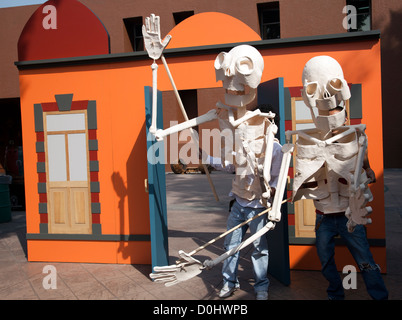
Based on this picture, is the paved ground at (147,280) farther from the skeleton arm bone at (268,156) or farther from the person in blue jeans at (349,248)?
the skeleton arm bone at (268,156)

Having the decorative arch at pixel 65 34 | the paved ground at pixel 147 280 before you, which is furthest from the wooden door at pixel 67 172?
the decorative arch at pixel 65 34

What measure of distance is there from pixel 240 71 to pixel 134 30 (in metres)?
15.7

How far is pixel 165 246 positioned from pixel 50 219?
1.61 m

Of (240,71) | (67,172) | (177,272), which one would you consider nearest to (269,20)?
(67,172)

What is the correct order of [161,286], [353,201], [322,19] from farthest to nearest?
[322,19] < [161,286] < [353,201]

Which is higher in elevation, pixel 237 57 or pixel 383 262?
pixel 237 57

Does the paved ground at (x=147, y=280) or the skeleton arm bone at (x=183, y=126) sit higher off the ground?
the skeleton arm bone at (x=183, y=126)

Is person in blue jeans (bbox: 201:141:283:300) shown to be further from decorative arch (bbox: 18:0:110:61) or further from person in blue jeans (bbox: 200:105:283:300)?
decorative arch (bbox: 18:0:110:61)

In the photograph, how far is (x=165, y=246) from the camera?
15.0 ft

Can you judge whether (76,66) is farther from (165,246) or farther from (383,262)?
(383,262)

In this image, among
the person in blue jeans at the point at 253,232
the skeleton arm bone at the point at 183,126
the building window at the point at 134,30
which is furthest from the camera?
the building window at the point at 134,30

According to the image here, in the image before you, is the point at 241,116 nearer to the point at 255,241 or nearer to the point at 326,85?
the point at 326,85

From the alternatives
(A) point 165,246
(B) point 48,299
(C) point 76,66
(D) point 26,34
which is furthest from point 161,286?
(D) point 26,34

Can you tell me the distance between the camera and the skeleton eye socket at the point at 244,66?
10.9 ft
